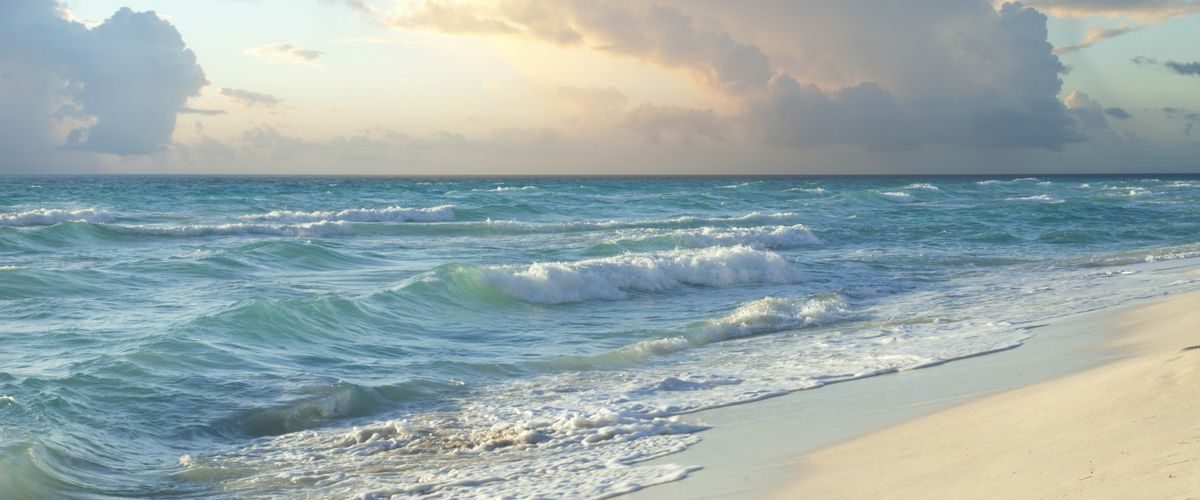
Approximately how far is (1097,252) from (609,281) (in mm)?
12875

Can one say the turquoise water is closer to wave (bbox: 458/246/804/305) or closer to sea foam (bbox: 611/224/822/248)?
wave (bbox: 458/246/804/305)

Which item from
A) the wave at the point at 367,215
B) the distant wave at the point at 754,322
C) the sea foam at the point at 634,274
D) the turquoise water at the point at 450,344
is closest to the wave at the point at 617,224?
the wave at the point at 367,215

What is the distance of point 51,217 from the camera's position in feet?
109

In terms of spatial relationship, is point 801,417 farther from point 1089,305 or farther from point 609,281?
point 609,281

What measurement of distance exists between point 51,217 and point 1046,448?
3635cm

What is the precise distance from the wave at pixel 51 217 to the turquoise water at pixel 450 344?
8816 millimetres

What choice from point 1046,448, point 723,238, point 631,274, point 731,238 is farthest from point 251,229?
point 1046,448

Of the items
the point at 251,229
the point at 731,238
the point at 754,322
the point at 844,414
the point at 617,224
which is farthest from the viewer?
the point at 617,224

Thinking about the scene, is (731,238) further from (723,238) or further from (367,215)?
(367,215)

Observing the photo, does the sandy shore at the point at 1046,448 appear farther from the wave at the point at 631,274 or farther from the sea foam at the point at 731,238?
the sea foam at the point at 731,238

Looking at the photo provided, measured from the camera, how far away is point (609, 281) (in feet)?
53.7

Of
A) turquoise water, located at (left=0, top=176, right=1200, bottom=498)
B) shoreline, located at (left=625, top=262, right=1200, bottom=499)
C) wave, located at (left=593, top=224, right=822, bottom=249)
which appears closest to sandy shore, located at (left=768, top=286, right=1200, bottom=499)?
shoreline, located at (left=625, top=262, right=1200, bottom=499)

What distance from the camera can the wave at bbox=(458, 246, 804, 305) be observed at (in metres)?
15.4

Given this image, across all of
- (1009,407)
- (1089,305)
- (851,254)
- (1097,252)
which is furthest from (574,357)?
(1097,252)
